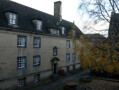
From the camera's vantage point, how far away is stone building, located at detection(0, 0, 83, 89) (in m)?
15.6

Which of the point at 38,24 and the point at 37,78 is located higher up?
the point at 38,24

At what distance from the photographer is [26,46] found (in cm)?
1817

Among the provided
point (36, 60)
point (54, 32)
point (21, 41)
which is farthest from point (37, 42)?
point (54, 32)

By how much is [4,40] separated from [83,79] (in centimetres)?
1353

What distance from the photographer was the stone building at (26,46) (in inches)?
614

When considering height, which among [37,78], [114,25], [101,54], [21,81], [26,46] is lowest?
[37,78]

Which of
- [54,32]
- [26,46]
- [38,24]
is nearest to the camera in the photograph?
[26,46]

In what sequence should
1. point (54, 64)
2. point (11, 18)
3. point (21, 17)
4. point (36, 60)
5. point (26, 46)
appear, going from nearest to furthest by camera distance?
point (11, 18) < point (26, 46) < point (21, 17) < point (36, 60) < point (54, 64)

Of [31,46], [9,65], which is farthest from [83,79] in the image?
[9,65]

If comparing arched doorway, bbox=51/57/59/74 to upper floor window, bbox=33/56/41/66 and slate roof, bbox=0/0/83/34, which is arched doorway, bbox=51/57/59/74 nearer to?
upper floor window, bbox=33/56/41/66

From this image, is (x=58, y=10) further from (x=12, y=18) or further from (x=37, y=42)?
(x=12, y=18)

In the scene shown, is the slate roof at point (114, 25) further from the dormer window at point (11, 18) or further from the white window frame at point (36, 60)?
the dormer window at point (11, 18)

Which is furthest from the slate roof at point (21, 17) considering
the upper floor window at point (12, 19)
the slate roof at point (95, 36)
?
the slate roof at point (95, 36)

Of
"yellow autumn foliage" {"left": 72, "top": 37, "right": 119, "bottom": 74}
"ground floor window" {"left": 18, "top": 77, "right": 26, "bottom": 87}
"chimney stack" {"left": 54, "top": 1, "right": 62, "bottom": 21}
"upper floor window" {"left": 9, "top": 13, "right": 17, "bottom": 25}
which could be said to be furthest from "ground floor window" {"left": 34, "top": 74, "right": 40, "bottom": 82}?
"chimney stack" {"left": 54, "top": 1, "right": 62, "bottom": 21}
